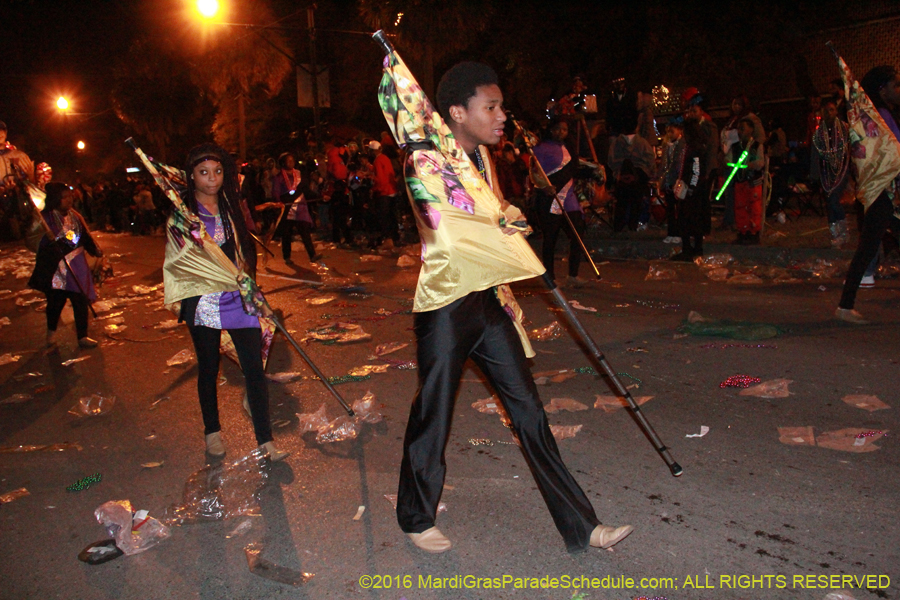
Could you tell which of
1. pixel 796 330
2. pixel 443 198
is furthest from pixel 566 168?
pixel 443 198

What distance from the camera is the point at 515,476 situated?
393cm

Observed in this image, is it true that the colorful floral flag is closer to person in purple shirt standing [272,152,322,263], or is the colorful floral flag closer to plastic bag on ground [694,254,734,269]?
plastic bag on ground [694,254,734,269]

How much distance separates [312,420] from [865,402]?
3.38 m

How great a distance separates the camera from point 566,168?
8734 mm

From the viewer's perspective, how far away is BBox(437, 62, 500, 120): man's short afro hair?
3.04 meters

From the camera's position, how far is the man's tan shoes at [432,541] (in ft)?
10.6

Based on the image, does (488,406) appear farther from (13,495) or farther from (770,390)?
(13,495)

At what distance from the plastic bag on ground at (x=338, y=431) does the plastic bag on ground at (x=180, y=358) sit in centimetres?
257

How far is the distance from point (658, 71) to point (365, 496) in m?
15.1

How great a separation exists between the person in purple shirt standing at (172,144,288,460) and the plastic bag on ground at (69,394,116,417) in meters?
1.54

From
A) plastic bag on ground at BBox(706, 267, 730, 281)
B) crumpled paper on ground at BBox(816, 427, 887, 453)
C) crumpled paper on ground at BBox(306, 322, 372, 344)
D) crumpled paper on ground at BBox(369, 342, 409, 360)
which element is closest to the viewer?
crumpled paper on ground at BBox(816, 427, 887, 453)

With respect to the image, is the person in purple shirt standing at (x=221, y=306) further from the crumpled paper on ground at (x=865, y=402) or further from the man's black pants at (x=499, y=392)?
the crumpled paper on ground at (x=865, y=402)

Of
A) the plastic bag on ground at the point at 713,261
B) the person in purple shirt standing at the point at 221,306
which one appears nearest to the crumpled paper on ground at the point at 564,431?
the person in purple shirt standing at the point at 221,306

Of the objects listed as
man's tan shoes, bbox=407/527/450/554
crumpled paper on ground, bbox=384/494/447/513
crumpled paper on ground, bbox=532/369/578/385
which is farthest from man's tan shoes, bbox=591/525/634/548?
crumpled paper on ground, bbox=532/369/578/385
